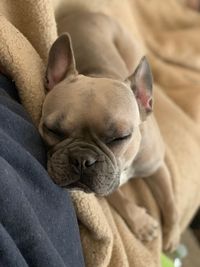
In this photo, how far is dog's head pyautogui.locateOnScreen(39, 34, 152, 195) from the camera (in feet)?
3.42

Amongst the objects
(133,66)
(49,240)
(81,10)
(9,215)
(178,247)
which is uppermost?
(9,215)

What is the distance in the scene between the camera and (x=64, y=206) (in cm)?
98

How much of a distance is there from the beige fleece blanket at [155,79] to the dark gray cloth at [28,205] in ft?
0.24

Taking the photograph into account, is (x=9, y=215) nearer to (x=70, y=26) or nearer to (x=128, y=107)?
(x=128, y=107)

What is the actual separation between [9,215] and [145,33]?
4.98 feet

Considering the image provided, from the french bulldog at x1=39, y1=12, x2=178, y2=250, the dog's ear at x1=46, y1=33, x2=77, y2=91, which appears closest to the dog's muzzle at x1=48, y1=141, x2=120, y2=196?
the french bulldog at x1=39, y1=12, x2=178, y2=250

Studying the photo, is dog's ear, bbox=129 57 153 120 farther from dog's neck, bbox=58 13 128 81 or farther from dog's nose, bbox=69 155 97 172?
dog's nose, bbox=69 155 97 172

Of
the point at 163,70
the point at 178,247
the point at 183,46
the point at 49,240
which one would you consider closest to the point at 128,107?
the point at 49,240

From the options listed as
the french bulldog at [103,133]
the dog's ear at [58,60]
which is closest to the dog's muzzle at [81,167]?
the french bulldog at [103,133]

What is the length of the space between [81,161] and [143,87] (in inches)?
13.2

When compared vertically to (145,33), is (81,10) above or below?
above

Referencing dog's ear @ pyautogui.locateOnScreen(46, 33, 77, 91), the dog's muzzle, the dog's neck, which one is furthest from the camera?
the dog's neck

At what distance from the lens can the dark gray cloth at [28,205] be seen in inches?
32.2

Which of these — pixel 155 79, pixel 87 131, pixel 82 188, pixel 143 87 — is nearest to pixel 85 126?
pixel 87 131
